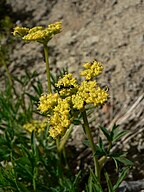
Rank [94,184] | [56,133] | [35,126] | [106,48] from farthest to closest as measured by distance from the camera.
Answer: [106,48], [35,126], [94,184], [56,133]

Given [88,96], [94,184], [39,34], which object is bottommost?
[94,184]

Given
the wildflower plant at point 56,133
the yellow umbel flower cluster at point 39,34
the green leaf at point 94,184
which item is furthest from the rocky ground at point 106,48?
the yellow umbel flower cluster at point 39,34

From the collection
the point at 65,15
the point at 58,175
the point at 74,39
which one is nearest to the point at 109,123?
the point at 58,175

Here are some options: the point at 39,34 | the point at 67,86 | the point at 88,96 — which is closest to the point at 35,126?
the point at 39,34

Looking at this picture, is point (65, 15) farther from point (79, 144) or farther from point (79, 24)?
point (79, 144)

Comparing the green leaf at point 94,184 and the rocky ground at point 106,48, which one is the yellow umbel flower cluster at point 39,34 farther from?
the rocky ground at point 106,48

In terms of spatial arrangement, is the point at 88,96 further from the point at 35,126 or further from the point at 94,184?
the point at 35,126

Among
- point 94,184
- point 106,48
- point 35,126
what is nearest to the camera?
point 94,184
